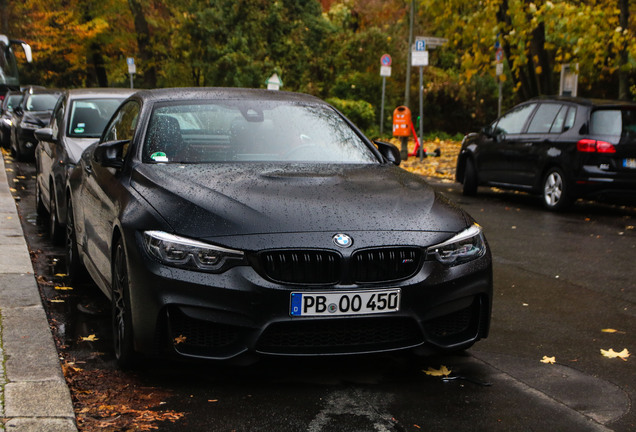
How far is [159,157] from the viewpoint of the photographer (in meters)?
5.55

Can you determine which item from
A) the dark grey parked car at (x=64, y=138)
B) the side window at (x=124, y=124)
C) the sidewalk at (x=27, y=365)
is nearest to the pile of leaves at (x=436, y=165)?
the dark grey parked car at (x=64, y=138)

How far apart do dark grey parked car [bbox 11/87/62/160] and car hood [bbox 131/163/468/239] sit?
14.7 meters

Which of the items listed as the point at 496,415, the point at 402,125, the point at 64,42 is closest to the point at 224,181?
the point at 496,415

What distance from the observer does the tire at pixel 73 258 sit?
7.07 meters

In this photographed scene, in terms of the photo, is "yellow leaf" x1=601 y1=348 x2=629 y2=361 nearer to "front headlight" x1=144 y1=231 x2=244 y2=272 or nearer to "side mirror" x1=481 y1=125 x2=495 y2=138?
"front headlight" x1=144 y1=231 x2=244 y2=272

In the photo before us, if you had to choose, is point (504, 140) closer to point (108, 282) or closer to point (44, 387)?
point (108, 282)

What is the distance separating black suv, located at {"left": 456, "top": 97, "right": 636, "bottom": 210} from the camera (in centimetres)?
1273

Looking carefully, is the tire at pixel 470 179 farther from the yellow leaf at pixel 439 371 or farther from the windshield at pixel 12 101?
the windshield at pixel 12 101

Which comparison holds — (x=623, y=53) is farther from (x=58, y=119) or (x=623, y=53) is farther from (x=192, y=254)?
(x=192, y=254)

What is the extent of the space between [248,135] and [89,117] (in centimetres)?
503

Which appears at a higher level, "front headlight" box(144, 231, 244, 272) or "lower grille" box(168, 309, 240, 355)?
"front headlight" box(144, 231, 244, 272)

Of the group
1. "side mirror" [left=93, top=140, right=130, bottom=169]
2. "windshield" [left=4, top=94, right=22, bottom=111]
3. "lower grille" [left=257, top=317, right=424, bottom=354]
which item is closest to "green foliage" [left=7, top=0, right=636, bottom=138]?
"windshield" [left=4, top=94, right=22, bottom=111]

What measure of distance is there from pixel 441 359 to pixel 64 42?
40.7m

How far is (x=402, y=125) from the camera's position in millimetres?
22875
